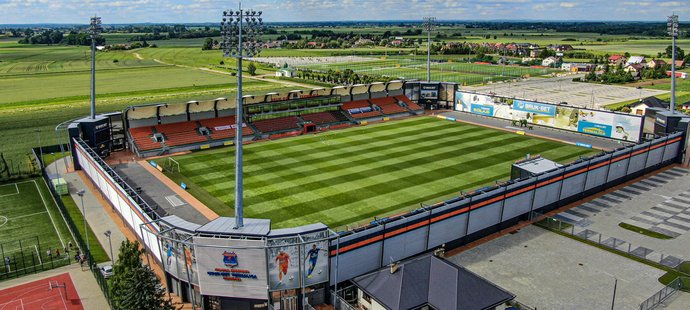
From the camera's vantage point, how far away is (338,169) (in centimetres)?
5575

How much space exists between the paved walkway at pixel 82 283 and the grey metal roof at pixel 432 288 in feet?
56.4

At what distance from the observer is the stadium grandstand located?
6506cm

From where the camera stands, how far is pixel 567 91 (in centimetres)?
11838

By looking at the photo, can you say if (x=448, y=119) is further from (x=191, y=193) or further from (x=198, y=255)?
(x=198, y=255)

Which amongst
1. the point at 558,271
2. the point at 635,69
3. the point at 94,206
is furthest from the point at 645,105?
the point at 94,206

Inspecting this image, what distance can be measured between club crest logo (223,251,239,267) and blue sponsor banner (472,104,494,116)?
6653 centimetres

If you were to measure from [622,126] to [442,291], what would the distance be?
55.1 metres

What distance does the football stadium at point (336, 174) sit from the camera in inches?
1129

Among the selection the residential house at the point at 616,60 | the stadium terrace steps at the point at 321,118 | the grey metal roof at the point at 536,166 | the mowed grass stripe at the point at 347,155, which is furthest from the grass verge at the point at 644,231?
the residential house at the point at 616,60

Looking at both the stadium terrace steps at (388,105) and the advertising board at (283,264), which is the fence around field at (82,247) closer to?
the advertising board at (283,264)

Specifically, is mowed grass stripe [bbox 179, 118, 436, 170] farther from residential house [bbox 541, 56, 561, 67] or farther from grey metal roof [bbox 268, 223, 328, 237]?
residential house [bbox 541, 56, 561, 67]

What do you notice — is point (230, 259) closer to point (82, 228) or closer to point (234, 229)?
point (234, 229)

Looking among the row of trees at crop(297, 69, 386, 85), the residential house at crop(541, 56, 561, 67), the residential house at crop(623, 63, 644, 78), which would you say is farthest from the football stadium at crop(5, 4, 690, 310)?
the residential house at crop(541, 56, 561, 67)

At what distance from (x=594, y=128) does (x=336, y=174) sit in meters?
43.0
